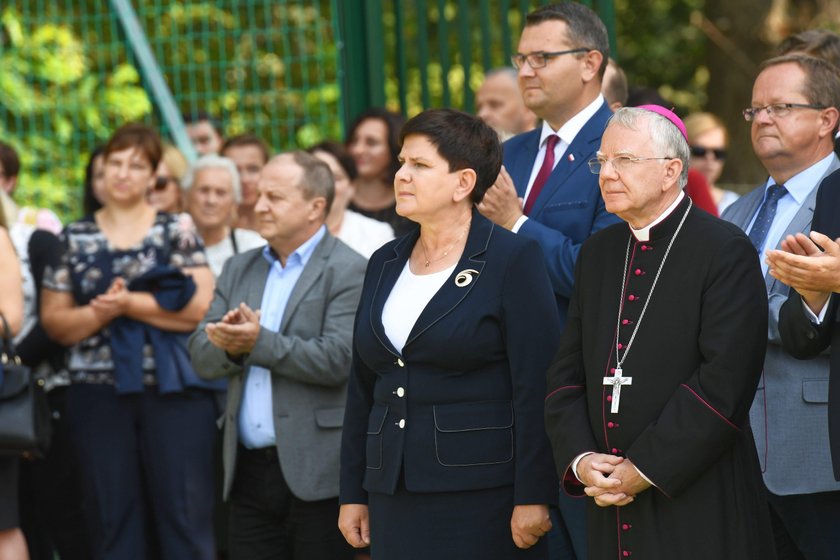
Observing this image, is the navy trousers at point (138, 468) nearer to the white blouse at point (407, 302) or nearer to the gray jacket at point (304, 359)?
the gray jacket at point (304, 359)

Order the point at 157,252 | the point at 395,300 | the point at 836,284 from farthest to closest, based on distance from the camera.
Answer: the point at 157,252 < the point at 395,300 < the point at 836,284

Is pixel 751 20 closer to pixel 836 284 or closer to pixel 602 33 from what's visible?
pixel 602 33

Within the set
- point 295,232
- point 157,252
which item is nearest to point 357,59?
point 157,252

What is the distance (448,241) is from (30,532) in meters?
3.17

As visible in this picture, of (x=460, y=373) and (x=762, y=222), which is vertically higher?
(x=762, y=222)

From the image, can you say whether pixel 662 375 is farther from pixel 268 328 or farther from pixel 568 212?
pixel 268 328

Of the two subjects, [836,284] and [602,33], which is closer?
[836,284]

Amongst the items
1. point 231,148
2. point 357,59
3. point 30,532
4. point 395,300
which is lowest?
point 30,532

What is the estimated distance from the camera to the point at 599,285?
3998 mm

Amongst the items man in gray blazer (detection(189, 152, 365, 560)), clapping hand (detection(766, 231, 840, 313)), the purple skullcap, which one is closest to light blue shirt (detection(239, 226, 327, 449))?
man in gray blazer (detection(189, 152, 365, 560))

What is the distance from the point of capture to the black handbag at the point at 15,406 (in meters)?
5.44

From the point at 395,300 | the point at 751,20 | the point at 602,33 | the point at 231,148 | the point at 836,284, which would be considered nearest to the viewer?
the point at 836,284

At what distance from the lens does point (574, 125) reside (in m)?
4.92

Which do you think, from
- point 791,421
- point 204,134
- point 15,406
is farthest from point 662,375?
point 204,134
